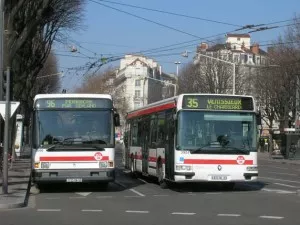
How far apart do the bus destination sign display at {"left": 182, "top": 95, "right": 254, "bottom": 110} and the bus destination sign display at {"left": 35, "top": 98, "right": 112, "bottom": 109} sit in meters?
2.37

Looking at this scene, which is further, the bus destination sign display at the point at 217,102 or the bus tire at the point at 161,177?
the bus tire at the point at 161,177

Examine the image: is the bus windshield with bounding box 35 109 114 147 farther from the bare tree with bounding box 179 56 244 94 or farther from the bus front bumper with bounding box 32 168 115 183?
the bare tree with bounding box 179 56 244 94

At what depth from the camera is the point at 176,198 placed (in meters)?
15.9

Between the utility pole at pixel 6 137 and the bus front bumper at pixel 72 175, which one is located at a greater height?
the utility pole at pixel 6 137

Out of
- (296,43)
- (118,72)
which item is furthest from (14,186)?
(118,72)

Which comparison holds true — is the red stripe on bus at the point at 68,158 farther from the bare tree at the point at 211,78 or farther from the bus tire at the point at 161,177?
the bare tree at the point at 211,78

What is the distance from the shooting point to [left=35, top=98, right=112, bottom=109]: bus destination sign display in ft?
57.2

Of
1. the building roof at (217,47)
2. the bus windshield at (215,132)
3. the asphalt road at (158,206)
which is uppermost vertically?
the building roof at (217,47)

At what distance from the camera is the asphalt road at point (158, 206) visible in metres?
11.6

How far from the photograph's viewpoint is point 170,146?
710 inches

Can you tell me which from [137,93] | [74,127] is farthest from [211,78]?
[137,93]

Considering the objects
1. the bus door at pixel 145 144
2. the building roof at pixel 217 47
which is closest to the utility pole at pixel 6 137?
the bus door at pixel 145 144

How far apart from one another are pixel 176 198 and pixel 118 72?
12501 centimetres

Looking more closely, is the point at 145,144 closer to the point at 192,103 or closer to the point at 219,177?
the point at 192,103
